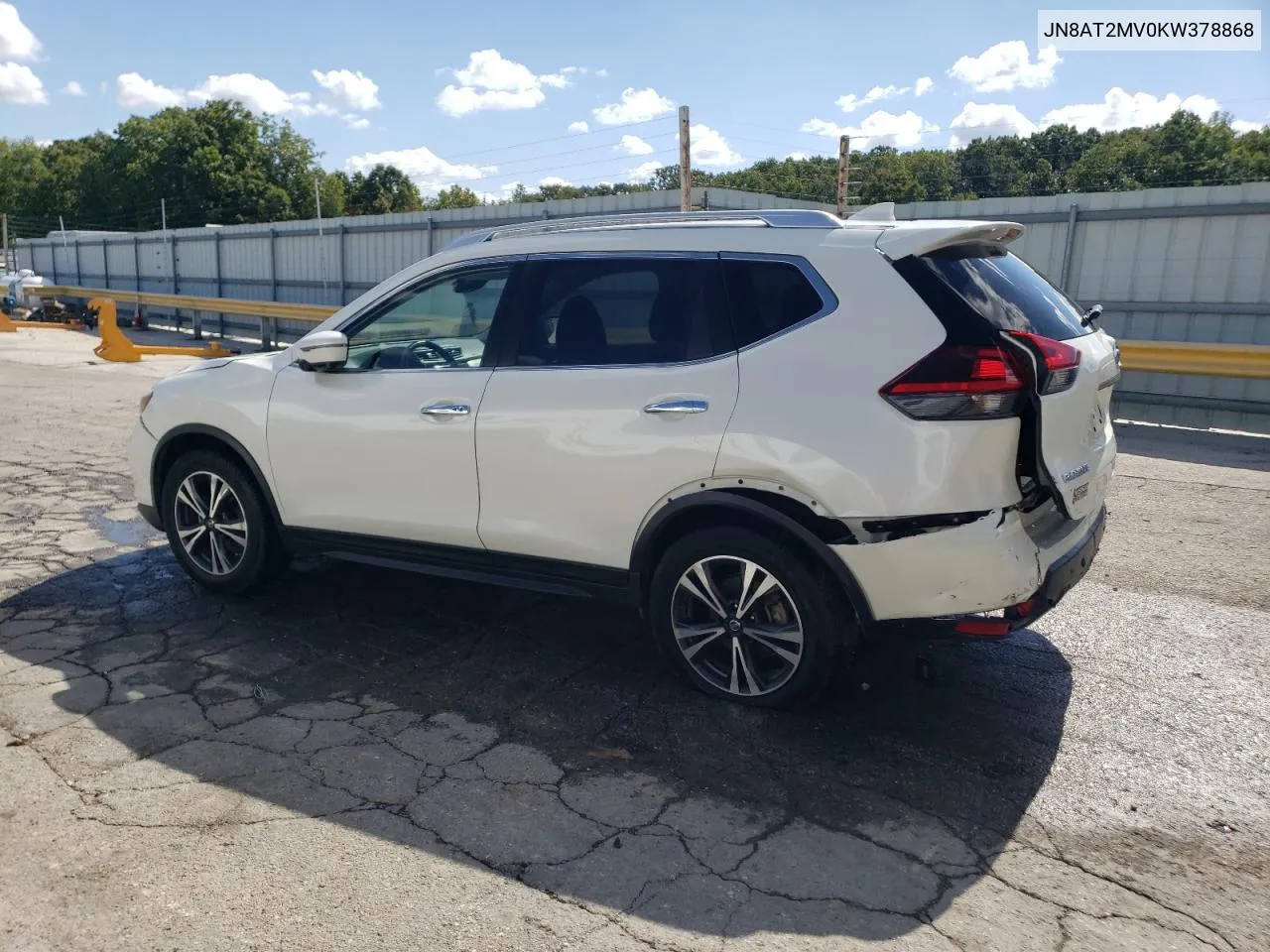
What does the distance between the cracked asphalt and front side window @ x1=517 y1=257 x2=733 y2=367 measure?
1379mm

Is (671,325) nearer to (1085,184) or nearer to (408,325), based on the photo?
(408,325)

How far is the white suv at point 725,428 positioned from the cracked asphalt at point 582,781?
1.47ft

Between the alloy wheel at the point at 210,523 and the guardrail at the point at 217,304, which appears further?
the guardrail at the point at 217,304

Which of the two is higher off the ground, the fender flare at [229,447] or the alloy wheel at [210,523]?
the fender flare at [229,447]

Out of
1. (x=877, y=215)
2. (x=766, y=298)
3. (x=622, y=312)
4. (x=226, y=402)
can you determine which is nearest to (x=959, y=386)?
(x=766, y=298)

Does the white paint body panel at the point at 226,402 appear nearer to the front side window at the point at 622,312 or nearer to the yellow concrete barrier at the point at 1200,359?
the front side window at the point at 622,312

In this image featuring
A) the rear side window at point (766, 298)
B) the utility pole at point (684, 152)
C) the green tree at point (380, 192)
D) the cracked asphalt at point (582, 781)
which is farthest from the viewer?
the green tree at point (380, 192)

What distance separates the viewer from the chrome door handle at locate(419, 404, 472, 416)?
171 inches

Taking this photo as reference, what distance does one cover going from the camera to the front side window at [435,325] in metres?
4.50

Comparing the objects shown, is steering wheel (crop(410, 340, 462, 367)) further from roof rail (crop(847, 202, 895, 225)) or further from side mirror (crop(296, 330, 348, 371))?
roof rail (crop(847, 202, 895, 225))

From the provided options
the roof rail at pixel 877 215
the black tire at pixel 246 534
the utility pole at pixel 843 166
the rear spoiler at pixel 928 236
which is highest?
the utility pole at pixel 843 166

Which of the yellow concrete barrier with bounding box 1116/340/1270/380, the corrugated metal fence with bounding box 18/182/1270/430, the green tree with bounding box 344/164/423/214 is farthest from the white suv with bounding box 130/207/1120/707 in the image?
the green tree with bounding box 344/164/423/214

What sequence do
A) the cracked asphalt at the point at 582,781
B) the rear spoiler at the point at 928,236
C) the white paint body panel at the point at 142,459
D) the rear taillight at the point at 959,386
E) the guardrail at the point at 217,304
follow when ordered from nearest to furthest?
the cracked asphalt at the point at 582,781 → the rear taillight at the point at 959,386 → the rear spoiler at the point at 928,236 → the white paint body panel at the point at 142,459 → the guardrail at the point at 217,304

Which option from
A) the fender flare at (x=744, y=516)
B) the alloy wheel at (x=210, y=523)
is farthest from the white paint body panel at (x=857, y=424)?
the alloy wheel at (x=210, y=523)
